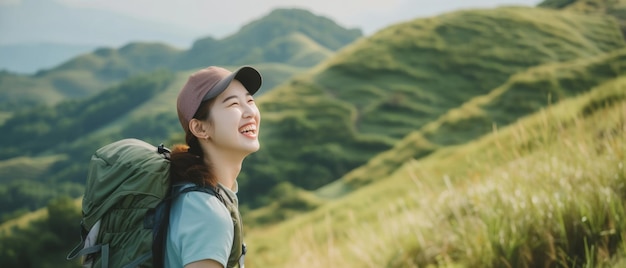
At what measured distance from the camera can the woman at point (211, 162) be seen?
7.11ft

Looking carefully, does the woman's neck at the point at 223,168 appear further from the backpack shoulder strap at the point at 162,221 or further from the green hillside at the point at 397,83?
the green hillside at the point at 397,83

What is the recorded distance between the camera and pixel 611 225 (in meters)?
4.75

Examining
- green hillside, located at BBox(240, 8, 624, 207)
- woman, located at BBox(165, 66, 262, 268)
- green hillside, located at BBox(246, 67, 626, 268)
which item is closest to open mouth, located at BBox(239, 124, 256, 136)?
woman, located at BBox(165, 66, 262, 268)

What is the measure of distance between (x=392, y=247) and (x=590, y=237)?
8.02ft

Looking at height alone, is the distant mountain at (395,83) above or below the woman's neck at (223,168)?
below

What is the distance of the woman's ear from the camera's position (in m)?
2.54

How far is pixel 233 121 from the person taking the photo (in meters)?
2.52

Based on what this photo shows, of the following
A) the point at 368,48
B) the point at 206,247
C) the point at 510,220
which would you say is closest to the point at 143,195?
the point at 206,247

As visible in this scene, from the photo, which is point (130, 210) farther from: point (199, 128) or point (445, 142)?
point (445, 142)

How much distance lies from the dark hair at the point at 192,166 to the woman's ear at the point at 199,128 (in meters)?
0.03

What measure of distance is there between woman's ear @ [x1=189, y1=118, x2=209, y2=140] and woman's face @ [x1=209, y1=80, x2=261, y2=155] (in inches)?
1.0

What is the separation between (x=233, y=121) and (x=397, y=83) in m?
85.3

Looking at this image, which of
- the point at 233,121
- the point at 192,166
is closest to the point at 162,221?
the point at 192,166

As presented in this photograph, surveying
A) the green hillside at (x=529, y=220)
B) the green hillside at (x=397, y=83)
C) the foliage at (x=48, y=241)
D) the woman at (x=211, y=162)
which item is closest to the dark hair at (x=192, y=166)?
the woman at (x=211, y=162)
